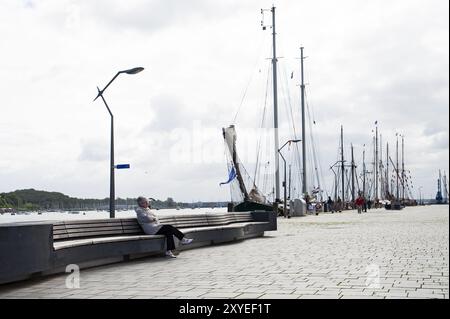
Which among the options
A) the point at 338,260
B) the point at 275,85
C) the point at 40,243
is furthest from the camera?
the point at 275,85

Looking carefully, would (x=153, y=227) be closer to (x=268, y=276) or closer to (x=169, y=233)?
(x=169, y=233)

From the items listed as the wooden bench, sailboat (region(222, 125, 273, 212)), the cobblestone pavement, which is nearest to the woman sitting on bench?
the wooden bench

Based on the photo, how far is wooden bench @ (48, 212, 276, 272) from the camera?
1010 cm

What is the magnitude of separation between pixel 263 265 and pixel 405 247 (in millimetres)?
4991

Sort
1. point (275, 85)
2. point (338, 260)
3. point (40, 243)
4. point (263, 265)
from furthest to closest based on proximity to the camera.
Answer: point (275, 85) → point (338, 260) → point (263, 265) → point (40, 243)

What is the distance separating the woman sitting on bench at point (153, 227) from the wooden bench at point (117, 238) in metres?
0.13

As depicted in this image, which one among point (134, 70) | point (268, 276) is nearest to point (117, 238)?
point (268, 276)

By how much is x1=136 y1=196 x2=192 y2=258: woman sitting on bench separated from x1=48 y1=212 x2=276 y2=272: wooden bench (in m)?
0.13

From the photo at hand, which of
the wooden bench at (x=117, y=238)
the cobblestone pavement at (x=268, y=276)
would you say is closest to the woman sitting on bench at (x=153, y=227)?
the wooden bench at (x=117, y=238)

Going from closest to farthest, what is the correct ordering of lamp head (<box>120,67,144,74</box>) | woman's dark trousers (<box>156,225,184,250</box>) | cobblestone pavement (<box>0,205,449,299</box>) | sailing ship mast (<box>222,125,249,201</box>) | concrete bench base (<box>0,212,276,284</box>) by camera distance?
cobblestone pavement (<box>0,205,449,299</box>) → concrete bench base (<box>0,212,276,284</box>) → woman's dark trousers (<box>156,225,184,250</box>) → lamp head (<box>120,67,144,74</box>) → sailing ship mast (<box>222,125,249,201</box>)

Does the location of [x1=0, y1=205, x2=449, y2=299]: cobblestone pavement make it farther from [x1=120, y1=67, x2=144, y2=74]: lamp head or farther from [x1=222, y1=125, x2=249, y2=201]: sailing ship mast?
[x1=222, y1=125, x2=249, y2=201]: sailing ship mast
